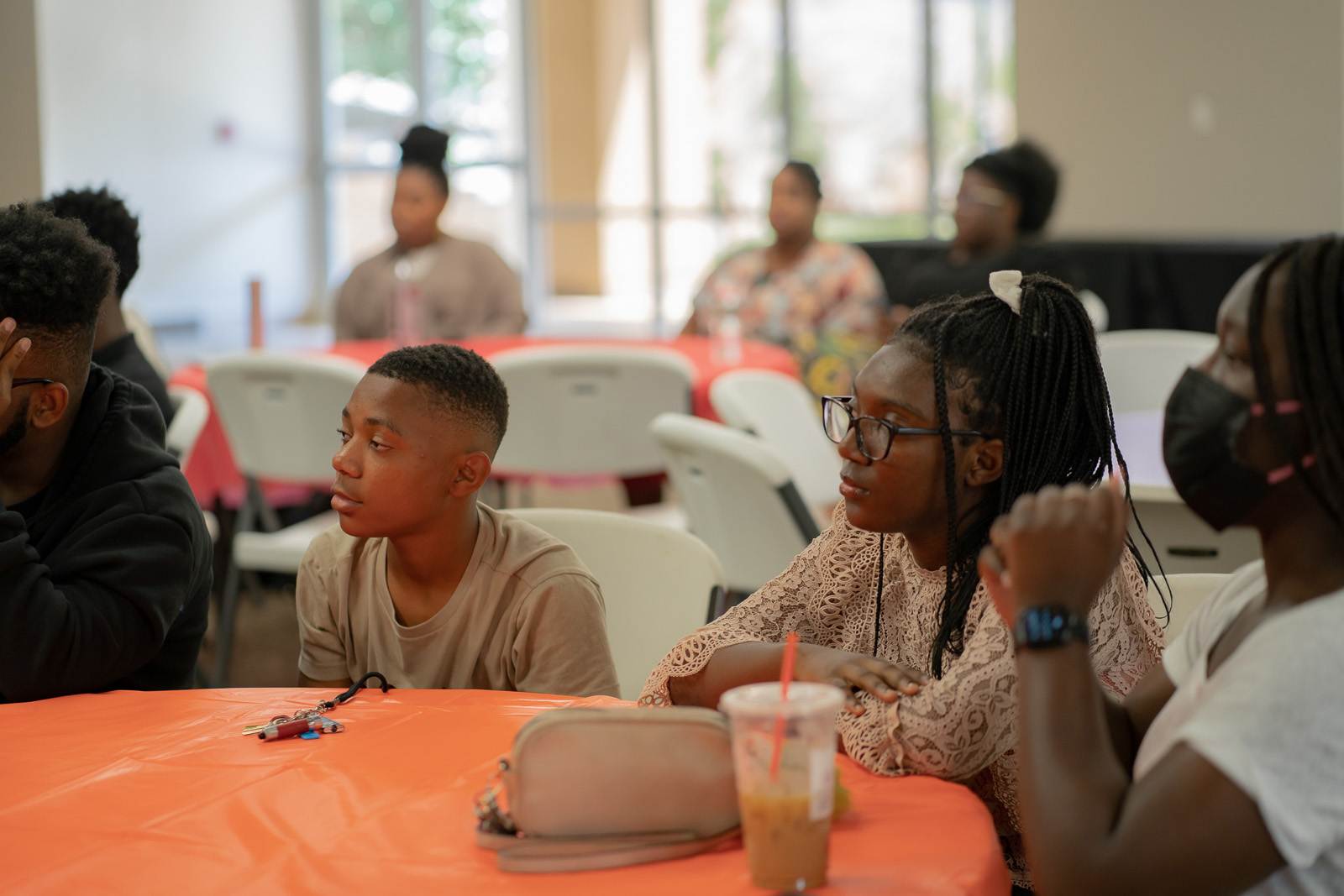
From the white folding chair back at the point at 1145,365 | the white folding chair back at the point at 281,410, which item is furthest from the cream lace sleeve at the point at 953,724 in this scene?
the white folding chair back at the point at 281,410

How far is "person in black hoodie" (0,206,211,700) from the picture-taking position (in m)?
1.74

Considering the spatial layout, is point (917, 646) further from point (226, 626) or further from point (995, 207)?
point (995, 207)

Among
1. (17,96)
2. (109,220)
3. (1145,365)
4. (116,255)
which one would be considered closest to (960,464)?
(116,255)

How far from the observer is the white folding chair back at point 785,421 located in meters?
3.27

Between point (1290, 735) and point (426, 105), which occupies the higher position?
point (426, 105)

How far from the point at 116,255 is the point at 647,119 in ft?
24.2

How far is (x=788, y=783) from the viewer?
41.9 inches

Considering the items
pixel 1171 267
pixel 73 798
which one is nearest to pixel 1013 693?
pixel 73 798

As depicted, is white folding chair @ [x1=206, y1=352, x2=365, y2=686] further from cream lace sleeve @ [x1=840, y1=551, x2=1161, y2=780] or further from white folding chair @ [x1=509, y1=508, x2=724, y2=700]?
cream lace sleeve @ [x1=840, y1=551, x2=1161, y2=780]

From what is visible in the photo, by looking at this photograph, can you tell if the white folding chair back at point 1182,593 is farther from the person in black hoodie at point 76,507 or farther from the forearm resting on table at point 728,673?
the person in black hoodie at point 76,507

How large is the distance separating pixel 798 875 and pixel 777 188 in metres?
4.58

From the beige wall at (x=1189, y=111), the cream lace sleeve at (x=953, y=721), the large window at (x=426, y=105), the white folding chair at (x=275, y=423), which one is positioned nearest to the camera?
the cream lace sleeve at (x=953, y=721)

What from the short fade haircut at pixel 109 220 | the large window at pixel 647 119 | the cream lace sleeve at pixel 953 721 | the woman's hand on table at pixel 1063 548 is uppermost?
the large window at pixel 647 119

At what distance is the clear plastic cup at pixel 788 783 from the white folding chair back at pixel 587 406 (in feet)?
9.20
